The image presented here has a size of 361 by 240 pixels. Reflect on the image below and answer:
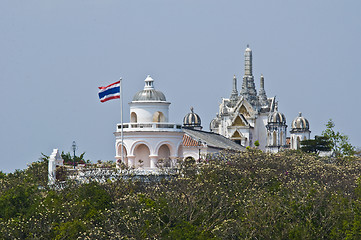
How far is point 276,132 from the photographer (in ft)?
527

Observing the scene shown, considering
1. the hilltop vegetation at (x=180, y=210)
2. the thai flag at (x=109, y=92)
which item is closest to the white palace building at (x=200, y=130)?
the thai flag at (x=109, y=92)

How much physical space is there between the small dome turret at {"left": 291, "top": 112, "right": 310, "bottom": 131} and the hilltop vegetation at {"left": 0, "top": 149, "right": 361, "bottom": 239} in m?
81.3

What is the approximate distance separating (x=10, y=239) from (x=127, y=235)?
7371 mm

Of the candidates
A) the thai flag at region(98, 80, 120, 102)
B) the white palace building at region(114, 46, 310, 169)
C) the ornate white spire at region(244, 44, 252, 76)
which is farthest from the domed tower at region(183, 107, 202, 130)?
the thai flag at region(98, 80, 120, 102)

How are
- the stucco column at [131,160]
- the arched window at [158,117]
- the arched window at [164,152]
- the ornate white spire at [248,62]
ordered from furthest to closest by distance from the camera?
the ornate white spire at [248,62], the arched window at [164,152], the arched window at [158,117], the stucco column at [131,160]

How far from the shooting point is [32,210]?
218 ft

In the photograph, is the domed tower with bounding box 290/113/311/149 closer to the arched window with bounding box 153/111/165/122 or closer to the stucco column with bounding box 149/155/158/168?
the arched window with bounding box 153/111/165/122

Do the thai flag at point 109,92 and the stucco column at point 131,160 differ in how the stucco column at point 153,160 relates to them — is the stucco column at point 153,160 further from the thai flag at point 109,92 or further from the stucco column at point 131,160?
the thai flag at point 109,92

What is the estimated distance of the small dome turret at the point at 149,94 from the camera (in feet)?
283

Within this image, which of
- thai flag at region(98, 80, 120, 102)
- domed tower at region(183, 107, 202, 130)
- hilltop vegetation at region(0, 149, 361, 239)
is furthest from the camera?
domed tower at region(183, 107, 202, 130)

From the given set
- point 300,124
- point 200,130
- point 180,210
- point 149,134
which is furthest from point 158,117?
point 300,124

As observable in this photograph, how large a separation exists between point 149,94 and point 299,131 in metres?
76.3

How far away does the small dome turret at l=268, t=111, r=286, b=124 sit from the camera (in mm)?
161000

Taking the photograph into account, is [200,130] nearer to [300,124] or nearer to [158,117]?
[300,124]
